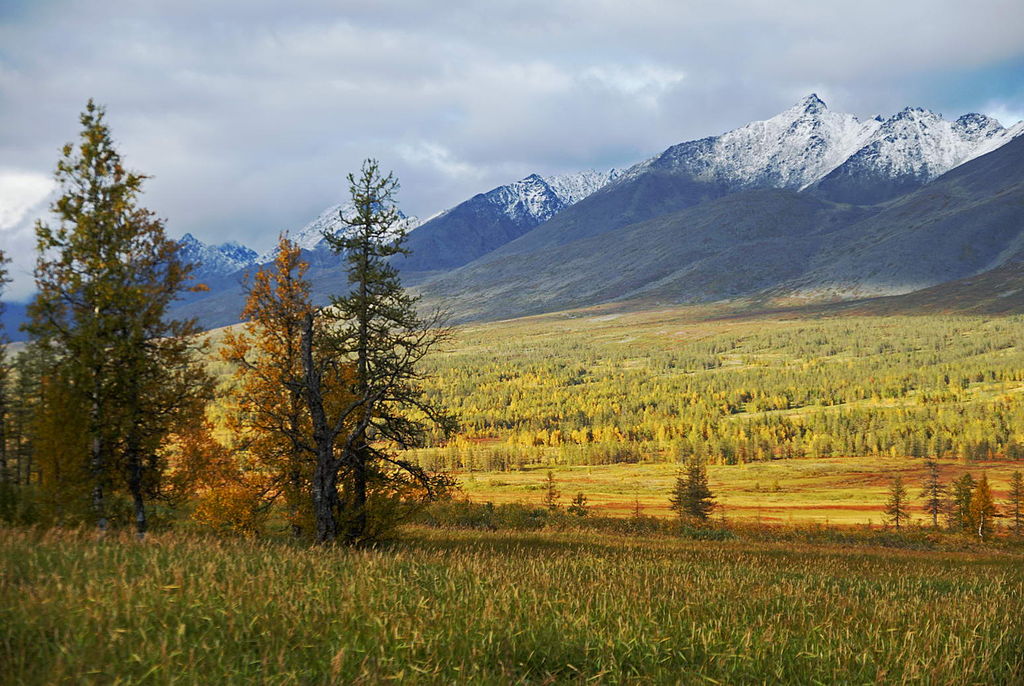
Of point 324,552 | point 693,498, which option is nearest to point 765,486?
point 693,498

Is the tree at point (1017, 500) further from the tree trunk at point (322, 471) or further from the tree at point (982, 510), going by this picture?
the tree trunk at point (322, 471)

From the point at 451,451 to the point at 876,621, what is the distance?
150 meters

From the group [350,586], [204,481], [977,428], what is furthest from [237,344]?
[977,428]

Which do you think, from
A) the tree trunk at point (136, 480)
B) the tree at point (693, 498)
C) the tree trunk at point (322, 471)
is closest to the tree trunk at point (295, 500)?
the tree trunk at point (322, 471)

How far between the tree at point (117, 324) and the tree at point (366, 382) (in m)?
5.01

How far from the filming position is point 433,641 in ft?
13.9

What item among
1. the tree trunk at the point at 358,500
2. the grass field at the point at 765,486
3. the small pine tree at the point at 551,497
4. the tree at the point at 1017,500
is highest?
the tree trunk at the point at 358,500

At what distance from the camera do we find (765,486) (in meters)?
120

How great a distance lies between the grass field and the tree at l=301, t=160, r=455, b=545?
6088cm

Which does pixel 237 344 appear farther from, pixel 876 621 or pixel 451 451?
pixel 451 451

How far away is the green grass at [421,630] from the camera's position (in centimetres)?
366

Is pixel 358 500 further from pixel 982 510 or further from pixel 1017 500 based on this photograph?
pixel 1017 500

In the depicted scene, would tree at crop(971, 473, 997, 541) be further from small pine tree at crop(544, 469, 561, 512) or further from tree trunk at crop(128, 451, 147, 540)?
tree trunk at crop(128, 451, 147, 540)

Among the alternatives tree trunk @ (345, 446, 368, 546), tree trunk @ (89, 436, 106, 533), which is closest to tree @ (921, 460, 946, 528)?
tree trunk @ (345, 446, 368, 546)
